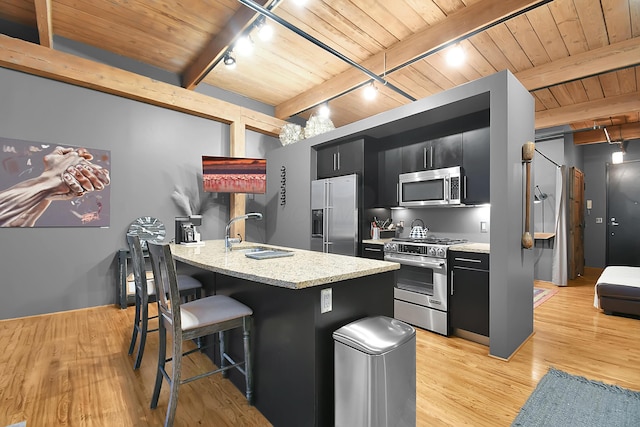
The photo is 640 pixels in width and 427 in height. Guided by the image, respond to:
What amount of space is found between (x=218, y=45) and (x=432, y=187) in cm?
306

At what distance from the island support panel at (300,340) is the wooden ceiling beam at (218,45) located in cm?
252

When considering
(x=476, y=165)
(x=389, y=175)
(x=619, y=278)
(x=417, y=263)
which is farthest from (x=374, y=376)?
(x=619, y=278)

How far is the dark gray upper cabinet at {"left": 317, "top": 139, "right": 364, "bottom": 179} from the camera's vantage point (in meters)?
4.00

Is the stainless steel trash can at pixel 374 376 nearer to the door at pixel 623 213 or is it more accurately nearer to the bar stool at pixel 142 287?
the bar stool at pixel 142 287

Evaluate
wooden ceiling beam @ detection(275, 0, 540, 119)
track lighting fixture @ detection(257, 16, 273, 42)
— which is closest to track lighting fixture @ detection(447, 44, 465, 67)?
Result: wooden ceiling beam @ detection(275, 0, 540, 119)

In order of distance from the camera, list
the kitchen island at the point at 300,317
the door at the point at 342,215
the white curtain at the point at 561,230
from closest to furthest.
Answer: the kitchen island at the point at 300,317 → the door at the point at 342,215 → the white curtain at the point at 561,230

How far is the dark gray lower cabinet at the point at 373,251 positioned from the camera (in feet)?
12.0

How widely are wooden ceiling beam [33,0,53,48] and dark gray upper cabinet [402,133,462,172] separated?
405 centimetres

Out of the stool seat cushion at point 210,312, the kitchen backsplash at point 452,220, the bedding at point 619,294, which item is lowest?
the bedding at point 619,294

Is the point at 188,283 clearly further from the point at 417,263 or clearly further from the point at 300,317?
the point at 417,263

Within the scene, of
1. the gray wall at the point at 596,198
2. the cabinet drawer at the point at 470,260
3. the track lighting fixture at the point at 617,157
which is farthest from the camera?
the gray wall at the point at 596,198

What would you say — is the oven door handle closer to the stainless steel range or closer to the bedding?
the stainless steel range

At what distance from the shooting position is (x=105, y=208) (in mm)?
3807

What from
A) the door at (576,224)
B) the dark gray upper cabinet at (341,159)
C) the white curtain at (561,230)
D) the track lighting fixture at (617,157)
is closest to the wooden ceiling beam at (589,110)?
the white curtain at (561,230)
